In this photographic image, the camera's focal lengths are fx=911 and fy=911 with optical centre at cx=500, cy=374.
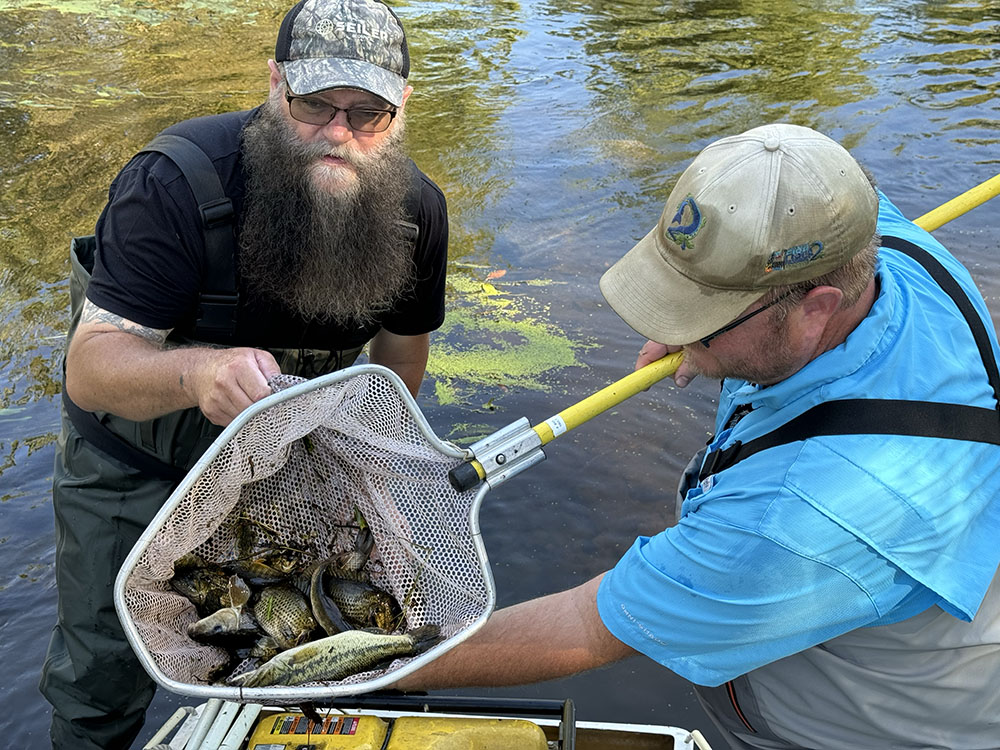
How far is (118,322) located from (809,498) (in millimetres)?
1945

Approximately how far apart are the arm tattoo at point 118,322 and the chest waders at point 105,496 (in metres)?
0.17

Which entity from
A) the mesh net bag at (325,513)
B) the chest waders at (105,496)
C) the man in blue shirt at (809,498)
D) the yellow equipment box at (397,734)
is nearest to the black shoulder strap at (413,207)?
the chest waders at (105,496)

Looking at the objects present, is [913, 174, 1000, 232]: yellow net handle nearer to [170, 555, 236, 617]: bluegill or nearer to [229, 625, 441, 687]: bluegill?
[229, 625, 441, 687]: bluegill

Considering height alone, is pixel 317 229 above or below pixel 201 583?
above

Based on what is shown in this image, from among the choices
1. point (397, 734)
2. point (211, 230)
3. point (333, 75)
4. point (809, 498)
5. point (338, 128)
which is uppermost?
point (333, 75)

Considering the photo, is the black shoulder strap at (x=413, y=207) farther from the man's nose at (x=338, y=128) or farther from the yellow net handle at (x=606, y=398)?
the yellow net handle at (x=606, y=398)

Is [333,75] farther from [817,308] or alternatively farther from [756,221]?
[817,308]

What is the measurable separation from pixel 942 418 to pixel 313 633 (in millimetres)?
1721

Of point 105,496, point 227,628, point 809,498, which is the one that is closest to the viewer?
point 809,498

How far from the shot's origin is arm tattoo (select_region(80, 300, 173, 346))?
2639 mm

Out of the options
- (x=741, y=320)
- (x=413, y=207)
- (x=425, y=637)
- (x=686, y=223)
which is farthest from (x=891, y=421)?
(x=413, y=207)

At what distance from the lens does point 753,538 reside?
6.84 feet

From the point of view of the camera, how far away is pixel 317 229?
9.92 ft

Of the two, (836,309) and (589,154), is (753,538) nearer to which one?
(836,309)
